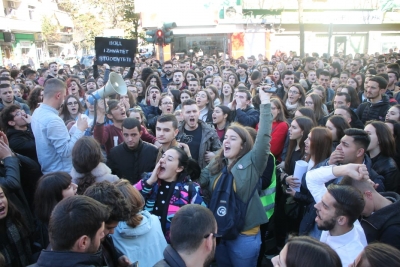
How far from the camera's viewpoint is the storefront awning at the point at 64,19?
37.1m

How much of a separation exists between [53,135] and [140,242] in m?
1.90

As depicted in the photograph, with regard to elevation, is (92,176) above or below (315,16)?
below

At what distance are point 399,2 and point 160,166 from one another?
34970mm

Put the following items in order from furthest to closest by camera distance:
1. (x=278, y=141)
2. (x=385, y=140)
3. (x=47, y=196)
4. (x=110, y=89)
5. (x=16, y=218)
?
(x=278, y=141) < (x=110, y=89) < (x=385, y=140) < (x=16, y=218) < (x=47, y=196)

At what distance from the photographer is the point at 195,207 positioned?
2.06 metres

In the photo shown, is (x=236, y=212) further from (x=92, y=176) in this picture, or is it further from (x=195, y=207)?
(x=92, y=176)

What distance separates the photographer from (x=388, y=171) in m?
3.39

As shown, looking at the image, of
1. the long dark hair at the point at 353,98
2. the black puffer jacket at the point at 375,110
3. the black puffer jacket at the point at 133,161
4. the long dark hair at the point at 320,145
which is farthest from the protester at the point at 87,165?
the long dark hair at the point at 353,98

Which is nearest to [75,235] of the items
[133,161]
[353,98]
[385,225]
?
[385,225]

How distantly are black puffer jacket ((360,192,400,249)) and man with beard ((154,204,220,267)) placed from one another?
1.17 m

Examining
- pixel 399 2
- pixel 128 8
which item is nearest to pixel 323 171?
pixel 128 8

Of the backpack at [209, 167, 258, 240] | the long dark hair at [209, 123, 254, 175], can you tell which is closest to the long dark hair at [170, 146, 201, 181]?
the long dark hair at [209, 123, 254, 175]

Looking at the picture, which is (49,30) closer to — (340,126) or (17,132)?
(17,132)

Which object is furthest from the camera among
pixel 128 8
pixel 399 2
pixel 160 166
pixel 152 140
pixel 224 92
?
pixel 399 2
